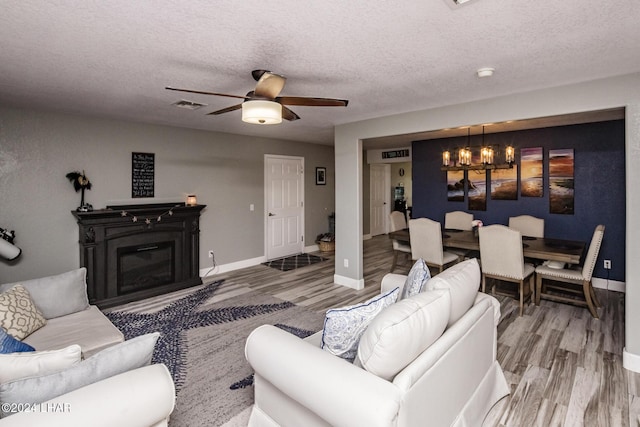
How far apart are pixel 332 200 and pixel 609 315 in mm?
5246

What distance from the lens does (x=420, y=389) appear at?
1.41 metres

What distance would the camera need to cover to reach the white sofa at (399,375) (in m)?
1.30

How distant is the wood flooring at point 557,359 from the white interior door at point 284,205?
5.59 feet

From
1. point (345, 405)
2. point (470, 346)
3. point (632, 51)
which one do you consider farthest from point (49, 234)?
point (632, 51)

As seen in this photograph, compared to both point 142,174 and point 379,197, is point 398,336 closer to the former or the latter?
point 142,174

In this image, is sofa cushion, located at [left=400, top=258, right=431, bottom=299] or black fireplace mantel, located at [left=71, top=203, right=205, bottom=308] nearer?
sofa cushion, located at [left=400, top=258, right=431, bottom=299]

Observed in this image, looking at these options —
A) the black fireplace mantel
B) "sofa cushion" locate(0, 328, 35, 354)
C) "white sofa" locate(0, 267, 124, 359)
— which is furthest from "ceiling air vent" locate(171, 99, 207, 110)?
"sofa cushion" locate(0, 328, 35, 354)

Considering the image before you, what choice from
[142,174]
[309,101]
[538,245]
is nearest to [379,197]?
[538,245]

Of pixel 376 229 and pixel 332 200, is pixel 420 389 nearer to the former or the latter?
pixel 332 200

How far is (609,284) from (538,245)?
148 cm

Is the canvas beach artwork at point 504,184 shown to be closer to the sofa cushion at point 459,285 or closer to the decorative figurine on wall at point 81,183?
the sofa cushion at point 459,285

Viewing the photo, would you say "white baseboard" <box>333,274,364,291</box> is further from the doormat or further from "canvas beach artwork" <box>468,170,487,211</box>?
"canvas beach artwork" <box>468,170,487,211</box>

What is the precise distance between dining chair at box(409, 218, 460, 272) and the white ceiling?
5.56 feet

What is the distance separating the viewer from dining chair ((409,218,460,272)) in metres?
4.47
